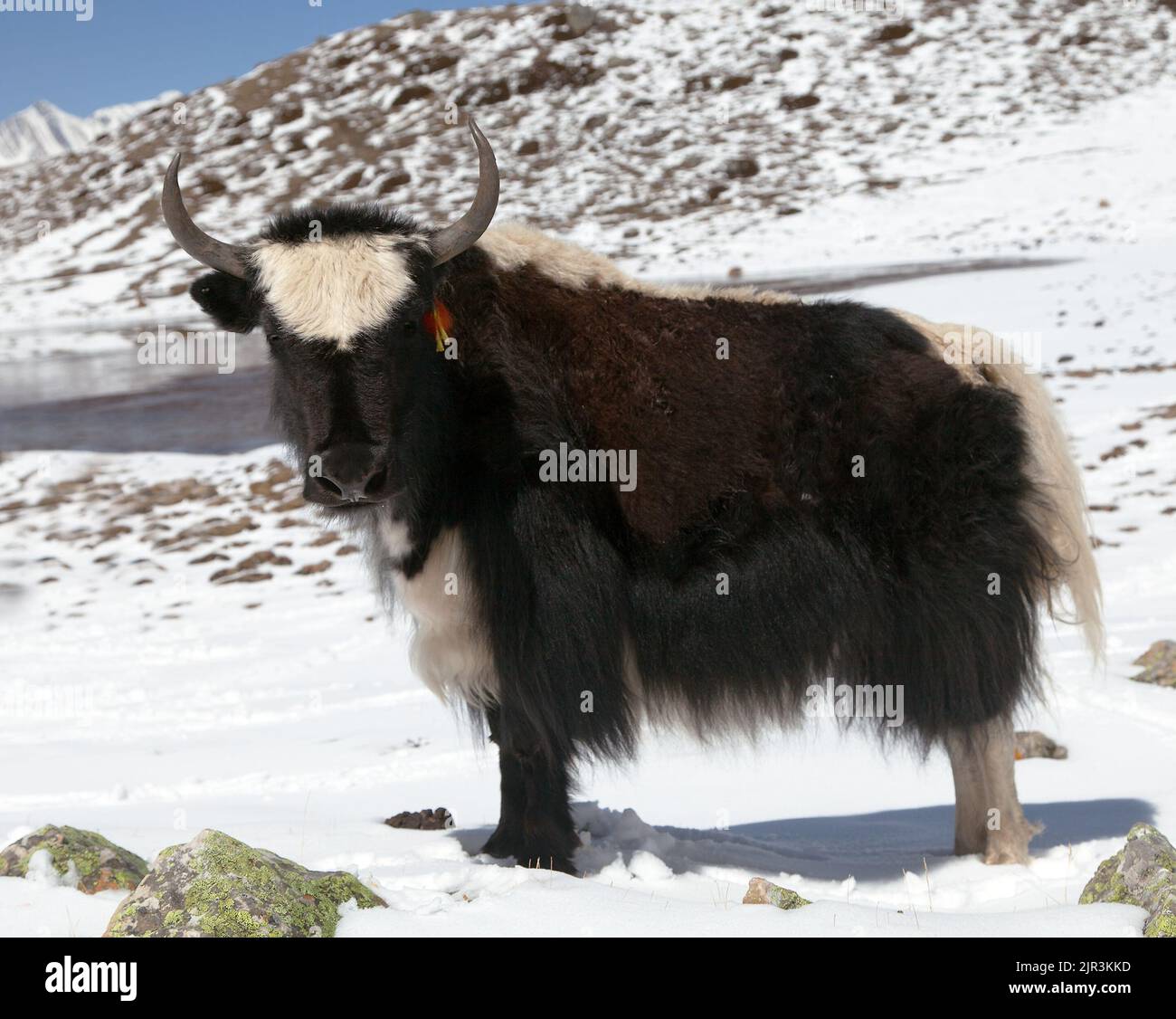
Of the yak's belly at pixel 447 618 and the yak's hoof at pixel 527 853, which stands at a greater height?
the yak's belly at pixel 447 618

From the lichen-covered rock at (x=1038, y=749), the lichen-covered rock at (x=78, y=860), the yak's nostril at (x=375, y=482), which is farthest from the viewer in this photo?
the lichen-covered rock at (x=1038, y=749)

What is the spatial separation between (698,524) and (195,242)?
5.51 feet

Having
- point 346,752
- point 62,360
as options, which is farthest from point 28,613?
point 62,360

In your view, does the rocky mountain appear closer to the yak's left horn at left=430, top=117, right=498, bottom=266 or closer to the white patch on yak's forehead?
the yak's left horn at left=430, top=117, right=498, bottom=266

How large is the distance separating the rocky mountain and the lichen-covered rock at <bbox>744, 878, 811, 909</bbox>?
73.5ft

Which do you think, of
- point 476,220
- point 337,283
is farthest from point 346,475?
point 476,220

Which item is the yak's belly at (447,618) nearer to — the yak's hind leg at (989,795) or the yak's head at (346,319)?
the yak's head at (346,319)

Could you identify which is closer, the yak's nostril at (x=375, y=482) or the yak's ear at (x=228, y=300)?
the yak's nostril at (x=375, y=482)

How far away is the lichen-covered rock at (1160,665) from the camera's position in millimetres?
5555

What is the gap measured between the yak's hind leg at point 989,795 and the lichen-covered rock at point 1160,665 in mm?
1903

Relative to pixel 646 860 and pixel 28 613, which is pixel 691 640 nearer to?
pixel 646 860

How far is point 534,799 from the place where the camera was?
3754 mm

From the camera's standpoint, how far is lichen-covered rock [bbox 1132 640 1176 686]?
18.2ft

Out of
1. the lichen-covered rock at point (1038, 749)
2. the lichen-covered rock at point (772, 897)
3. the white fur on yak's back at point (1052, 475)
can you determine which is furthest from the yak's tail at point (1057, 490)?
the lichen-covered rock at point (772, 897)
